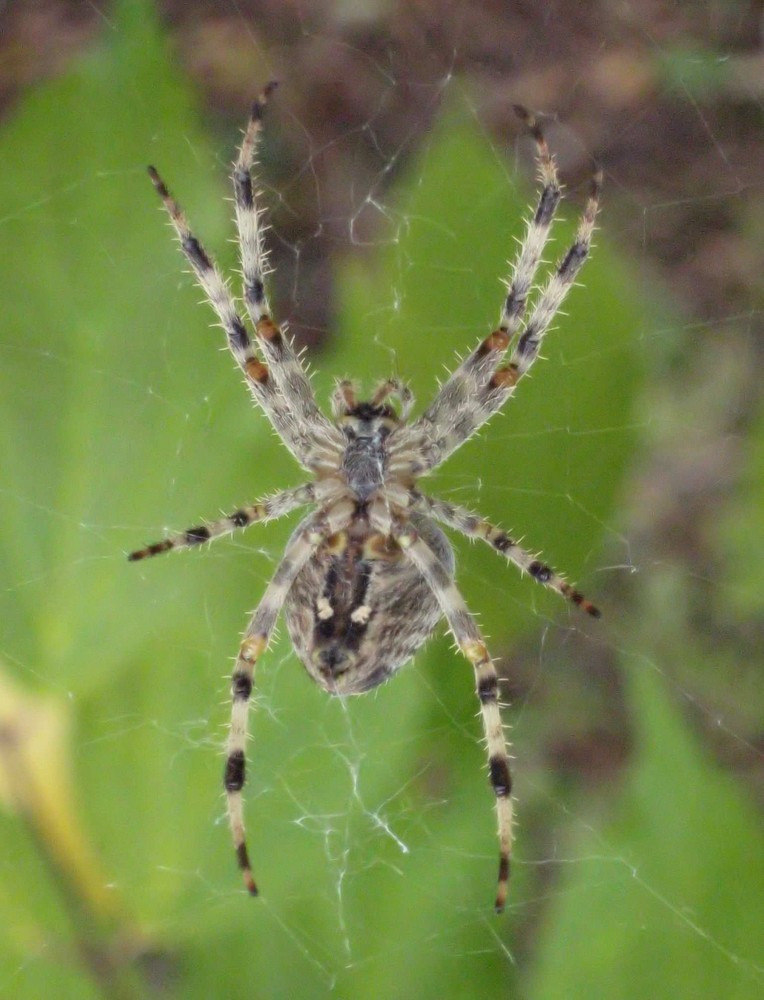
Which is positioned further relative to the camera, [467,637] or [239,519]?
[467,637]

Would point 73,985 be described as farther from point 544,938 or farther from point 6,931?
point 544,938

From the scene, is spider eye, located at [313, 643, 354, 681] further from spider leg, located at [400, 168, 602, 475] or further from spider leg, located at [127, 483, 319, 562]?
spider leg, located at [400, 168, 602, 475]

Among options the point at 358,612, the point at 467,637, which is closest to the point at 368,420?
the point at 358,612

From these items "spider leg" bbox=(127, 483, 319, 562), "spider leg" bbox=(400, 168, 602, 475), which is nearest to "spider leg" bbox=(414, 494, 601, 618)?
"spider leg" bbox=(400, 168, 602, 475)

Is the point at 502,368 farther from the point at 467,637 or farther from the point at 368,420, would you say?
the point at 467,637

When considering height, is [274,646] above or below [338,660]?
above

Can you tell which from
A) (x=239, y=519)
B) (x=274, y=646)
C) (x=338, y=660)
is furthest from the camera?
(x=274, y=646)

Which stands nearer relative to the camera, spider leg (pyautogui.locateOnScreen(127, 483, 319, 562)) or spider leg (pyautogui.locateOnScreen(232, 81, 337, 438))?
spider leg (pyautogui.locateOnScreen(127, 483, 319, 562))
